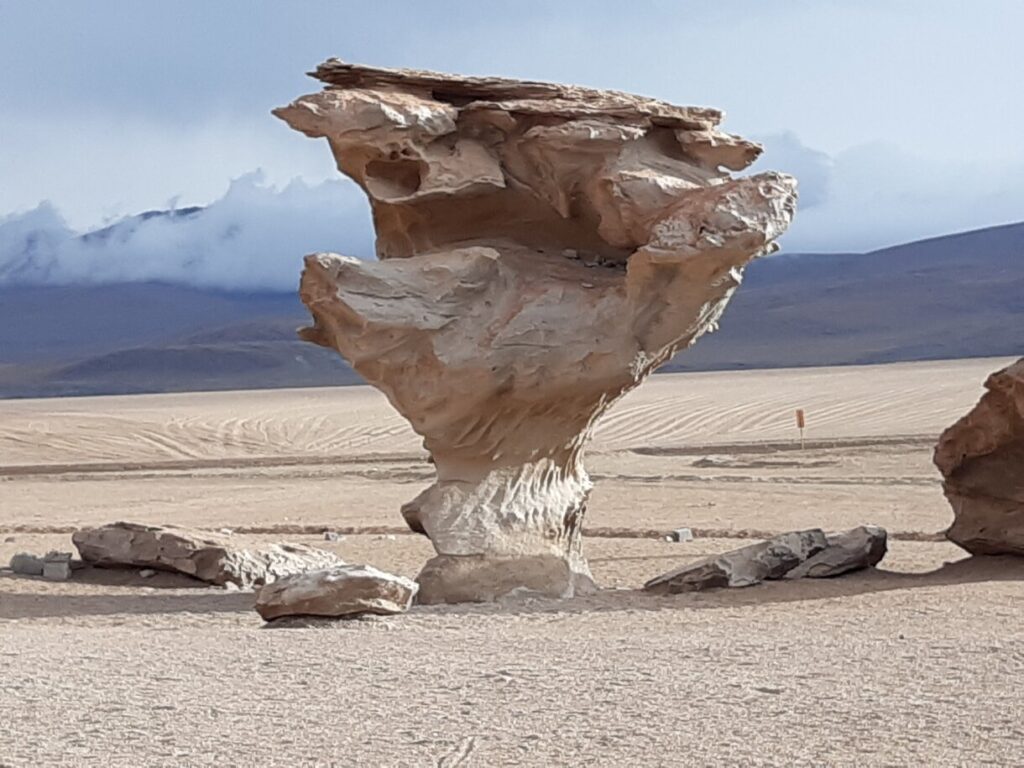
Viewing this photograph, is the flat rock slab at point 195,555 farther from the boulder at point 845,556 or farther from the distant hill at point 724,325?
the distant hill at point 724,325

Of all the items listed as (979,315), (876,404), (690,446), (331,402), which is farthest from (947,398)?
(979,315)

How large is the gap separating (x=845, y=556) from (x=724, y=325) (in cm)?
7350

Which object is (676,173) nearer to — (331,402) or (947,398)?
(947,398)

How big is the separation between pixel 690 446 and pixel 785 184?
1882cm

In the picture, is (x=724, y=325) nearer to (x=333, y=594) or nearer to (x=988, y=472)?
(x=988, y=472)

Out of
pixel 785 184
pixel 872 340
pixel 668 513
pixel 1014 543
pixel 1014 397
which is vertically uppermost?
pixel 785 184

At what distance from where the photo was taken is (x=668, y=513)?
18062 millimetres

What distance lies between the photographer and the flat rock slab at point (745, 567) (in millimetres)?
10766

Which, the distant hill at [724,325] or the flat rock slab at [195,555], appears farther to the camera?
the distant hill at [724,325]

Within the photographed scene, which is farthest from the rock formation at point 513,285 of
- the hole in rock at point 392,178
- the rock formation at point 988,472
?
the rock formation at point 988,472

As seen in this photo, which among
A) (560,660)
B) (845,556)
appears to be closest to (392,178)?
(845,556)

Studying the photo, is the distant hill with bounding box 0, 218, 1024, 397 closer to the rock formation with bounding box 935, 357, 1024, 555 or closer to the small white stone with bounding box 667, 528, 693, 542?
the small white stone with bounding box 667, 528, 693, 542

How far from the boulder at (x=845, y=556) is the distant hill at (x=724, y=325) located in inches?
2121

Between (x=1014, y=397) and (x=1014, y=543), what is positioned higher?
(x=1014, y=397)
